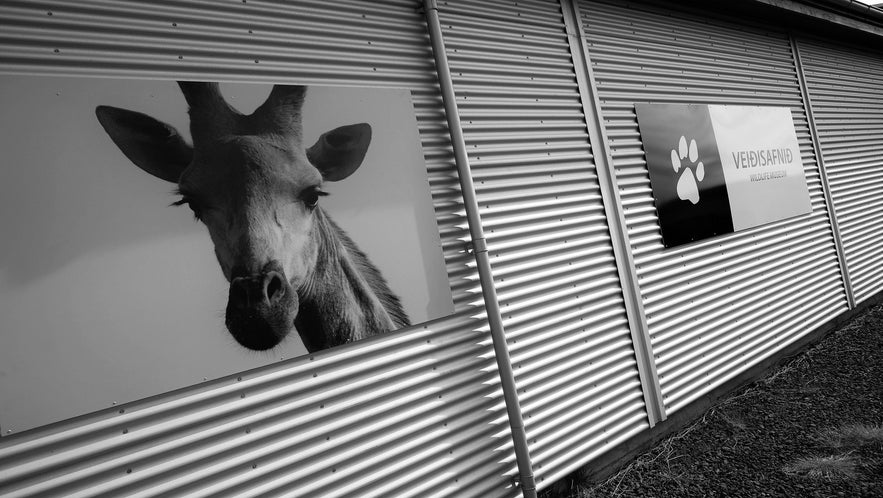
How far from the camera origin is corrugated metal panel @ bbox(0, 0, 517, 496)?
2617 mm

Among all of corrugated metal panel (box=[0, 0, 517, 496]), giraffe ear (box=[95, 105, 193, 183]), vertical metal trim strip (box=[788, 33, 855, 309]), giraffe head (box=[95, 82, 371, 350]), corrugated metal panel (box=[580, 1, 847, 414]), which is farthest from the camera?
vertical metal trim strip (box=[788, 33, 855, 309])

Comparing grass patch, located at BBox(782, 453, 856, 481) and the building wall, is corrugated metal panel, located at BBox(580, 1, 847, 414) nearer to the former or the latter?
the building wall

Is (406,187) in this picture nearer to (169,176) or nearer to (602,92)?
(169,176)

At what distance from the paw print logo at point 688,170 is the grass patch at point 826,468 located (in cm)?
242

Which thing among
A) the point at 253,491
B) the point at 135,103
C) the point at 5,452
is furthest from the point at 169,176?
the point at 253,491

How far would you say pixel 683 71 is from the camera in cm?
612

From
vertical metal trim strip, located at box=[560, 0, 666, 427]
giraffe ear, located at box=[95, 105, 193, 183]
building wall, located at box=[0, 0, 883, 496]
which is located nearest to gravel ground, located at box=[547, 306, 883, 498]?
building wall, located at box=[0, 0, 883, 496]

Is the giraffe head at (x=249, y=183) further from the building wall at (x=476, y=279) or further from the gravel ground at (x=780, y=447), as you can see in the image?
the gravel ground at (x=780, y=447)

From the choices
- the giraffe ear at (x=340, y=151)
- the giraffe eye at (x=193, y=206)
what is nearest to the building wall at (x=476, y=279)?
the giraffe ear at (x=340, y=151)

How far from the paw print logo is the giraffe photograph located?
117 inches

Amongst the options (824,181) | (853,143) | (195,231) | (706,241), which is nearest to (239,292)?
(195,231)

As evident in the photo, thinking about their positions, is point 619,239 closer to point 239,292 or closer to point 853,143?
point 239,292

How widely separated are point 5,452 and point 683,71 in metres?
6.17

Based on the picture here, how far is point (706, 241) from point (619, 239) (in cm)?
133
